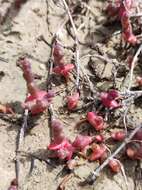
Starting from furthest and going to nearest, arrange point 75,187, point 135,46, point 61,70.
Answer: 1. point 135,46
2. point 61,70
3. point 75,187

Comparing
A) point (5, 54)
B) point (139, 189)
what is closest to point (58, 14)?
point (5, 54)

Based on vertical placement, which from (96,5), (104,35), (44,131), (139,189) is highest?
(96,5)

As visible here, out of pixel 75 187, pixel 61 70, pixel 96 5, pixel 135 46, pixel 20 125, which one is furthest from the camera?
pixel 96 5

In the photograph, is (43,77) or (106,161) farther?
(43,77)

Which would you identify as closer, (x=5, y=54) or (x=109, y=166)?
(x=109, y=166)

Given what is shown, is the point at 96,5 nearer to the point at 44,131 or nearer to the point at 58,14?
the point at 58,14

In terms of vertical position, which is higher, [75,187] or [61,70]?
[61,70]

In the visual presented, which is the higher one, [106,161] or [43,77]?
[43,77]
